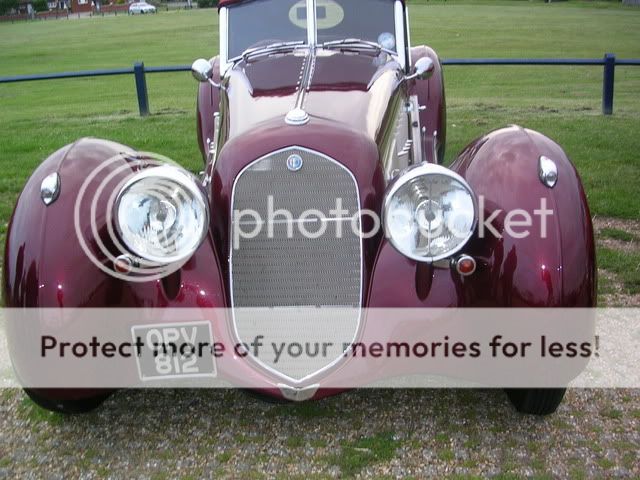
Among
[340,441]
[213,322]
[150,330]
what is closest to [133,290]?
[150,330]

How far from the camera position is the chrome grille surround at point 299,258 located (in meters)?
3.20

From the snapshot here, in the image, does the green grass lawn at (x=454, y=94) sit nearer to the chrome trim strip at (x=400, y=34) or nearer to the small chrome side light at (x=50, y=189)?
the chrome trim strip at (x=400, y=34)

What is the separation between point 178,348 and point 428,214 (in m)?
1.24

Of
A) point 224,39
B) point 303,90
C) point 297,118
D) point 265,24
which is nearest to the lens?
point 297,118

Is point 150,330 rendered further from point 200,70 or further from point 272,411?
point 200,70

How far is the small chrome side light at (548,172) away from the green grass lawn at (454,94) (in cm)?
340

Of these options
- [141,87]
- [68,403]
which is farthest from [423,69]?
[141,87]

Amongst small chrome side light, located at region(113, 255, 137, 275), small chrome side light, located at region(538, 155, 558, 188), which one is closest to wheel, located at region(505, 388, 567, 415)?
small chrome side light, located at region(538, 155, 558, 188)

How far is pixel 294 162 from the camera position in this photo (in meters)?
3.22

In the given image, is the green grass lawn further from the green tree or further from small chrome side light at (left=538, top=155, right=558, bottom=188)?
the green tree

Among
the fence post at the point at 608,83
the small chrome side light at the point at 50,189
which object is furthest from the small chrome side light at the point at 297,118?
the fence post at the point at 608,83

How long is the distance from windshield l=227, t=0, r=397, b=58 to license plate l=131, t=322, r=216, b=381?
2433 millimetres

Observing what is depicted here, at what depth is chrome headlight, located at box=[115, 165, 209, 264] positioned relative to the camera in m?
3.05

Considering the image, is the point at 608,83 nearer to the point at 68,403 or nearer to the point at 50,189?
the point at 50,189
